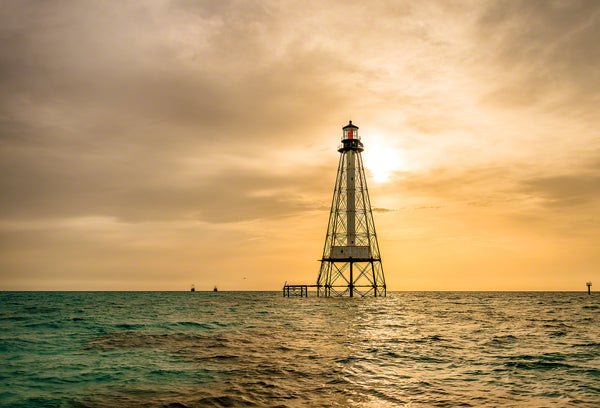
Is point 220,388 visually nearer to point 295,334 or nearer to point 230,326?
point 295,334

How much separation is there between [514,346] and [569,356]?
329 cm

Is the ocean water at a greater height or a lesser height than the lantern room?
lesser

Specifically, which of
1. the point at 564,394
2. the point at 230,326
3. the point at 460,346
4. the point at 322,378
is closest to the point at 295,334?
the point at 230,326

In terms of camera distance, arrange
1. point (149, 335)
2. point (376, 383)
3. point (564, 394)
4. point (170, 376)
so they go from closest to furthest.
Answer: point (564, 394)
point (376, 383)
point (170, 376)
point (149, 335)

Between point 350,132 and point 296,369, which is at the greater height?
point 350,132

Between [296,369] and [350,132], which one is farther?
[350,132]

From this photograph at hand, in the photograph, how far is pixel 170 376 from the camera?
1612 centimetres

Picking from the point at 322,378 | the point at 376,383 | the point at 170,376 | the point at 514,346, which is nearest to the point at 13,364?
the point at 170,376

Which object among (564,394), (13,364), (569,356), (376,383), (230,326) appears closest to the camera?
(564,394)

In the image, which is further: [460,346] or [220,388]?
[460,346]

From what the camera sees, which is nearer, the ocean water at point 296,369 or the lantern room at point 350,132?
the ocean water at point 296,369

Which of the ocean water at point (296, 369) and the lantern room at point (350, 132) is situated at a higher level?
the lantern room at point (350, 132)

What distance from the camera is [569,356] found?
20.4m

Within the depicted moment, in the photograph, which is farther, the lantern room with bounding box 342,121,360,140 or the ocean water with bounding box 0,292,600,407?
the lantern room with bounding box 342,121,360,140
